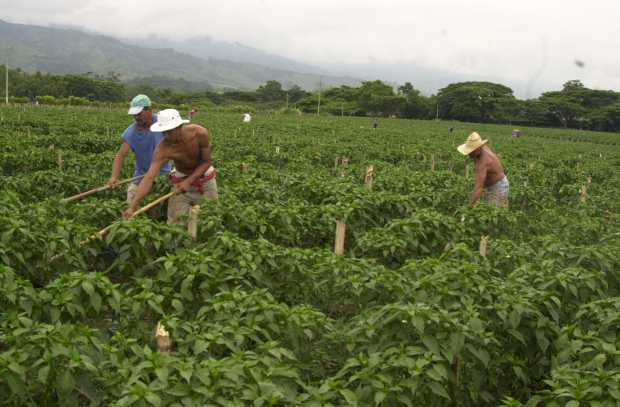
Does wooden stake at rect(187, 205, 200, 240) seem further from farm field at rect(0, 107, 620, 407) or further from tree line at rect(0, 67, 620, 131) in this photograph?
tree line at rect(0, 67, 620, 131)

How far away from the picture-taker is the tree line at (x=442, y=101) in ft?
251

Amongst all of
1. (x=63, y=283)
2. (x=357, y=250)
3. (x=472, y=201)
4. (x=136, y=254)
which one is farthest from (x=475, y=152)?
(x=63, y=283)

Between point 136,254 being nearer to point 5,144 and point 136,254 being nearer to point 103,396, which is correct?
point 103,396

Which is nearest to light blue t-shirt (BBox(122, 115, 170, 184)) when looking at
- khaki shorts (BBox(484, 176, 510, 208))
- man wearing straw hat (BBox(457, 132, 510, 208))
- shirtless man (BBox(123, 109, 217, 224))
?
shirtless man (BBox(123, 109, 217, 224))

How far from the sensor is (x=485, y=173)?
28.8 feet

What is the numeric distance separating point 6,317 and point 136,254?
1.79m

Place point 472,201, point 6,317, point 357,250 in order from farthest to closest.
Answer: point 472,201
point 357,250
point 6,317

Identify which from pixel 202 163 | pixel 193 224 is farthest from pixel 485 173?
pixel 193 224

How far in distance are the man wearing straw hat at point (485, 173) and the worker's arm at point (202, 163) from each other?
364 cm

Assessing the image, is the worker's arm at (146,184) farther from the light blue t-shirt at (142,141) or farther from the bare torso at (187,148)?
the light blue t-shirt at (142,141)

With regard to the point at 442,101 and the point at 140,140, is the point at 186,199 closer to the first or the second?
the point at 140,140

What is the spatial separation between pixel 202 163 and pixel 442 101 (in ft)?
269

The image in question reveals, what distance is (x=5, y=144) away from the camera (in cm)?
1317

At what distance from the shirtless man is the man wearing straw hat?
3.66 metres
